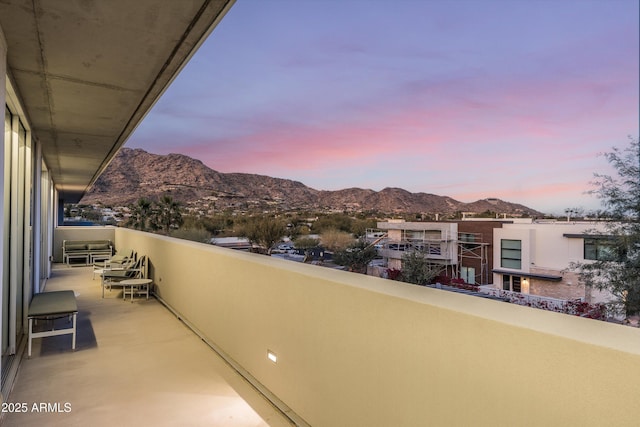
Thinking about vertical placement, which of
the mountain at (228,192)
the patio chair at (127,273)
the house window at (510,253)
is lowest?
the house window at (510,253)

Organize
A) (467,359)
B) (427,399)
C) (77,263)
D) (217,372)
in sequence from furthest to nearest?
1. (77,263)
2. (217,372)
3. (427,399)
4. (467,359)

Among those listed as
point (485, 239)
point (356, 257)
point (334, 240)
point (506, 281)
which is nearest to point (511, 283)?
point (506, 281)

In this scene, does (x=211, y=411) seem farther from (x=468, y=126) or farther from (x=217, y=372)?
(x=468, y=126)

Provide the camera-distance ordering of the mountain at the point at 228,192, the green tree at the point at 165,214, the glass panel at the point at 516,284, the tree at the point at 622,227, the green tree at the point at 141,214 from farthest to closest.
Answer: the mountain at the point at 228,192 → the green tree at the point at 165,214 → the green tree at the point at 141,214 → the glass panel at the point at 516,284 → the tree at the point at 622,227

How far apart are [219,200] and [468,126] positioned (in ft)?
75.7

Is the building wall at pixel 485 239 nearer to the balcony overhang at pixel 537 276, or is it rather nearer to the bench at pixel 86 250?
the balcony overhang at pixel 537 276

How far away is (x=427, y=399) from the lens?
1.77 meters

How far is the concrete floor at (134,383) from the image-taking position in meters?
2.85

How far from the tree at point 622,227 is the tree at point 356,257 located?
7.83m

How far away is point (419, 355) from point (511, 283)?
19226 mm

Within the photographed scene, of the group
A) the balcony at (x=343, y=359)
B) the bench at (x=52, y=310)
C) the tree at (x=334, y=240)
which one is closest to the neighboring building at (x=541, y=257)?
the tree at (x=334, y=240)

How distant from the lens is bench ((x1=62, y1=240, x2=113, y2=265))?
467 inches

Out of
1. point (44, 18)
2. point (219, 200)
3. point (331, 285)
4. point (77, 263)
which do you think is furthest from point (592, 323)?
point (219, 200)

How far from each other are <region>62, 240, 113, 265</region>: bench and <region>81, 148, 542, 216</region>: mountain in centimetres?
2081
